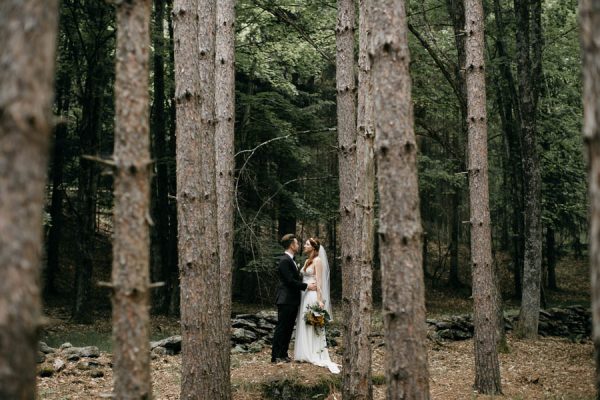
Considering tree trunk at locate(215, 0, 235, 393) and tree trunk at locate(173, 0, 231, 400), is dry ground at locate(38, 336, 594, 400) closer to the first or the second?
tree trunk at locate(215, 0, 235, 393)

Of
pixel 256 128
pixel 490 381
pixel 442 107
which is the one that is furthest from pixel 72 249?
pixel 490 381

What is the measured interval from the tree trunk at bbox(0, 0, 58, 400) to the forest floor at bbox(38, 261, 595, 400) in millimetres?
5065

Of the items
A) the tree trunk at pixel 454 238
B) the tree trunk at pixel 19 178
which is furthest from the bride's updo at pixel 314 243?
the tree trunk at pixel 454 238

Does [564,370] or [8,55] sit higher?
[8,55]

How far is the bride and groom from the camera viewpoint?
1205 centimetres

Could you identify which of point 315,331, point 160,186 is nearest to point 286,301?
point 315,331

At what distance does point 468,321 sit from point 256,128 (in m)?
8.82

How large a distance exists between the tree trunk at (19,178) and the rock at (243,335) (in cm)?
1261

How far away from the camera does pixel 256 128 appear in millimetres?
20547

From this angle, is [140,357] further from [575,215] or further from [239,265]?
[575,215]

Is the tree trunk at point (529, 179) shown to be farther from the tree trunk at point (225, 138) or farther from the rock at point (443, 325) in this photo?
the tree trunk at point (225, 138)

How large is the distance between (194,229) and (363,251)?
2.44 metres

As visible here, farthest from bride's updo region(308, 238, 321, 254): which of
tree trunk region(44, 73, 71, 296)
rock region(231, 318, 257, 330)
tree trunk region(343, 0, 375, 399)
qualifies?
tree trunk region(44, 73, 71, 296)

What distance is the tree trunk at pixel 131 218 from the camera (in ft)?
14.3
